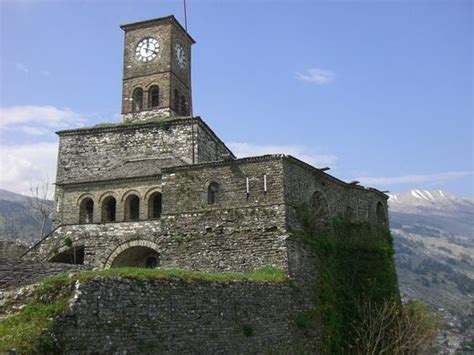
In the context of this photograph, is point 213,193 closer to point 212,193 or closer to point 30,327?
point 212,193

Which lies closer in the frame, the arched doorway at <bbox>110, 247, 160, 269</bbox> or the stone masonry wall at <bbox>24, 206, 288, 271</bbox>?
the stone masonry wall at <bbox>24, 206, 288, 271</bbox>

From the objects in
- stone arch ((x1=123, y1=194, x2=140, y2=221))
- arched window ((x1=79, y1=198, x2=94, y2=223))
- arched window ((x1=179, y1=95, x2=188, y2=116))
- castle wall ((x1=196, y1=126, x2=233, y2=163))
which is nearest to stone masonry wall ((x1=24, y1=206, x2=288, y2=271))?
stone arch ((x1=123, y1=194, x2=140, y2=221))

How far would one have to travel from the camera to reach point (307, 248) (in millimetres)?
23172

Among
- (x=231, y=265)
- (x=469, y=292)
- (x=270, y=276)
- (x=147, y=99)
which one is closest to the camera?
(x=270, y=276)

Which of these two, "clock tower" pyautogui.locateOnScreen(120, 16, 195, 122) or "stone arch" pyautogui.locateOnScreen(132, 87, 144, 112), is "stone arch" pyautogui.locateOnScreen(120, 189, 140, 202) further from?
"stone arch" pyautogui.locateOnScreen(132, 87, 144, 112)

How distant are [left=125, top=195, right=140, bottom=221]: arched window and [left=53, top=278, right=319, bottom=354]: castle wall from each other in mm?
10162

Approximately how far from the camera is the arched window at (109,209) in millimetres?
28516

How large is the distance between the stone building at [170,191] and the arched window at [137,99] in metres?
0.06

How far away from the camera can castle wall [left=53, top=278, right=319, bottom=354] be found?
44.7ft

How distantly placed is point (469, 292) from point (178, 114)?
441 ft

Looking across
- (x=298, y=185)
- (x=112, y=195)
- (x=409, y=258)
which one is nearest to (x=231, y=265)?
(x=298, y=185)

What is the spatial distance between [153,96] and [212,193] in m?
12.4

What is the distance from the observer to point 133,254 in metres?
27.3

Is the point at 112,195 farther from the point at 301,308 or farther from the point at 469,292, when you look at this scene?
the point at 469,292
